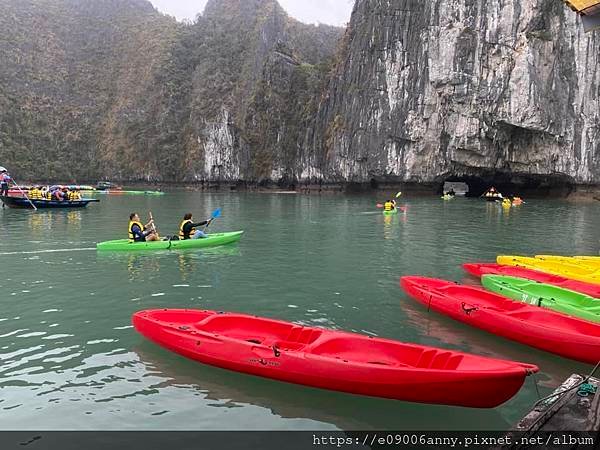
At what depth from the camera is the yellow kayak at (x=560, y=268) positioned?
12289mm

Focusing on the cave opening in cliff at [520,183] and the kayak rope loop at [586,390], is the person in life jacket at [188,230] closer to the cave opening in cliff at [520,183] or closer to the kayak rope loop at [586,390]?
the kayak rope loop at [586,390]

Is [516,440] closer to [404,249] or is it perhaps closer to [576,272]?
[576,272]

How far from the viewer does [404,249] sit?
740 inches

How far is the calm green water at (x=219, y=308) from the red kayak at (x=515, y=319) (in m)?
0.23

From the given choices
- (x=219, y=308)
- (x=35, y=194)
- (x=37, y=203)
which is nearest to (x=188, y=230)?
(x=219, y=308)

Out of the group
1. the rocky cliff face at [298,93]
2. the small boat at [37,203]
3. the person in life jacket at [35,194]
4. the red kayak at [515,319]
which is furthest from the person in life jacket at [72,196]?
the red kayak at [515,319]

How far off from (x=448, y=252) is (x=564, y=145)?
33740 millimetres

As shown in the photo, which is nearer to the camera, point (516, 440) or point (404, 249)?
point (516, 440)

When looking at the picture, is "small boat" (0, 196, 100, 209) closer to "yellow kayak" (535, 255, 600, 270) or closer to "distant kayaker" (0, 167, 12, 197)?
"distant kayaker" (0, 167, 12, 197)

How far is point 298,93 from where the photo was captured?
74438mm

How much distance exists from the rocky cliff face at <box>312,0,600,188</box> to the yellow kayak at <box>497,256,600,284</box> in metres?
32.7

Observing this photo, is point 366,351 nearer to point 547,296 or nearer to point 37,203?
point 547,296

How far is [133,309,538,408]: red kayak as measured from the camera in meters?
5.86

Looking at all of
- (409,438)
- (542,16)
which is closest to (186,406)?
(409,438)
